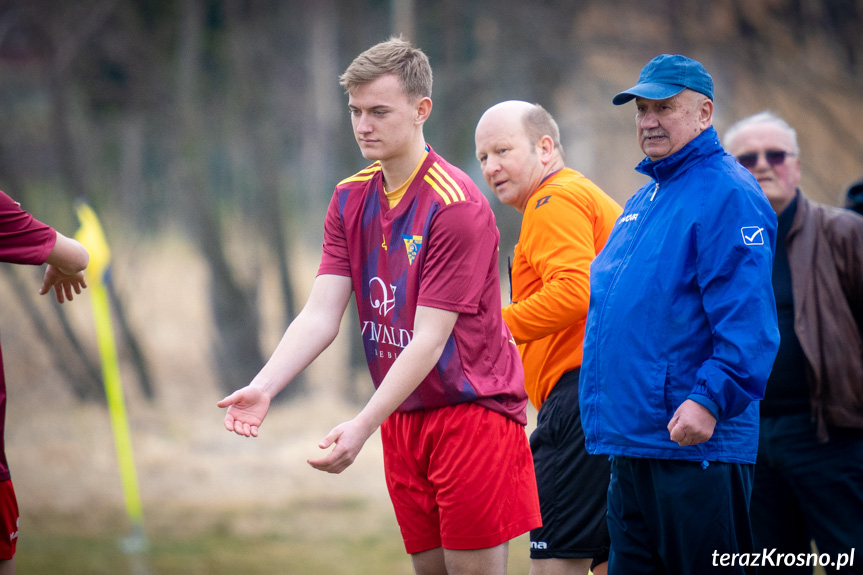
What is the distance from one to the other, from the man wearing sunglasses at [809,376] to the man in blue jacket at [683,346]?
0.92 m

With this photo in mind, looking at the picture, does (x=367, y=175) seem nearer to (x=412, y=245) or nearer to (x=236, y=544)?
(x=412, y=245)

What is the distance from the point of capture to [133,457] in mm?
6566

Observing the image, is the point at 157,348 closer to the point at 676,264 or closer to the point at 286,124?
the point at 286,124

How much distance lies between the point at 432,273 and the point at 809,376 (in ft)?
5.10

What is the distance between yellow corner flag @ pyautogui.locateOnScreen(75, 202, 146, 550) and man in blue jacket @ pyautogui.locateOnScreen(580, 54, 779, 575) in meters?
4.28

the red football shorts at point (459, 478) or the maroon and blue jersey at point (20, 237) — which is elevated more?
the maroon and blue jersey at point (20, 237)

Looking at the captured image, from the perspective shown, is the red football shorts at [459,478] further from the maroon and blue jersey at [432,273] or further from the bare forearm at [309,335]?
the bare forearm at [309,335]

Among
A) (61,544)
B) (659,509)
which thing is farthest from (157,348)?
(659,509)

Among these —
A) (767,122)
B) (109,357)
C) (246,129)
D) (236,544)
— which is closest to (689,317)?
(767,122)

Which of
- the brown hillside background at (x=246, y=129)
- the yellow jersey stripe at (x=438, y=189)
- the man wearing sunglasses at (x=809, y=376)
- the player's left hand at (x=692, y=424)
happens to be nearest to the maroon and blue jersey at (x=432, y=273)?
the yellow jersey stripe at (x=438, y=189)

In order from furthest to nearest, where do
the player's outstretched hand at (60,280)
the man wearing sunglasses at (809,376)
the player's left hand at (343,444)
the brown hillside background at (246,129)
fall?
the brown hillside background at (246,129), the man wearing sunglasses at (809,376), the player's outstretched hand at (60,280), the player's left hand at (343,444)

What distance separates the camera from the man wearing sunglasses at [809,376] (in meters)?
2.79

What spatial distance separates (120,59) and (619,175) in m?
4.44

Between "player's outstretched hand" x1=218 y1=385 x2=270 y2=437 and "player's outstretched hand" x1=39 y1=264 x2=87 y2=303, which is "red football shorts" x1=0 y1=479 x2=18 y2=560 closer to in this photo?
"player's outstretched hand" x1=39 y1=264 x2=87 y2=303
